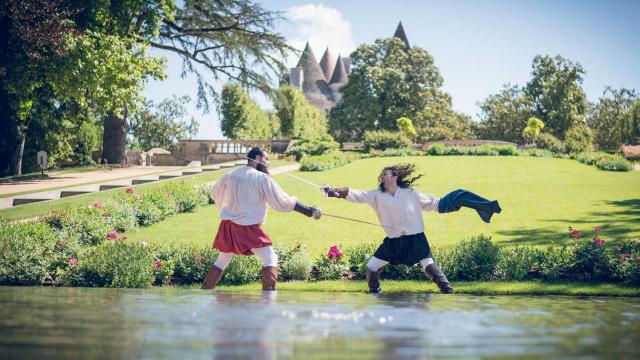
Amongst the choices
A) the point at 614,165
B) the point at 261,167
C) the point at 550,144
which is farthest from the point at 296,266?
the point at 550,144

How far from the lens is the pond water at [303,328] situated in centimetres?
452

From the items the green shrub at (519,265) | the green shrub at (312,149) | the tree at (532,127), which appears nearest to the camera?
the green shrub at (519,265)

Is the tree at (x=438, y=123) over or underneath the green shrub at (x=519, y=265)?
over

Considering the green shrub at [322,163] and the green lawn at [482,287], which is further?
the green shrub at [322,163]

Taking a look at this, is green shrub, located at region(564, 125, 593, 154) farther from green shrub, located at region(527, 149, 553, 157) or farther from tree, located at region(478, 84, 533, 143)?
tree, located at region(478, 84, 533, 143)

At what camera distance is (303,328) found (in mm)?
5477

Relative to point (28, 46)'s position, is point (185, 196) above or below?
below

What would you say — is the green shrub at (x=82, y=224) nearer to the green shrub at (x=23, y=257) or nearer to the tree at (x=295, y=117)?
the green shrub at (x=23, y=257)

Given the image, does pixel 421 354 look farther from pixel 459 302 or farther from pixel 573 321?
pixel 459 302

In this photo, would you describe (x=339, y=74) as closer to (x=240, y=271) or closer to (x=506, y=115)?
(x=506, y=115)

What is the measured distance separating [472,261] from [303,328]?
257 inches

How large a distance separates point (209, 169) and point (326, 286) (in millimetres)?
20632

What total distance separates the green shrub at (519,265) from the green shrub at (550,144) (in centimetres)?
3313

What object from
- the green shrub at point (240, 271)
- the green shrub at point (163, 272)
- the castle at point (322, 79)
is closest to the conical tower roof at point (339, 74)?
the castle at point (322, 79)
